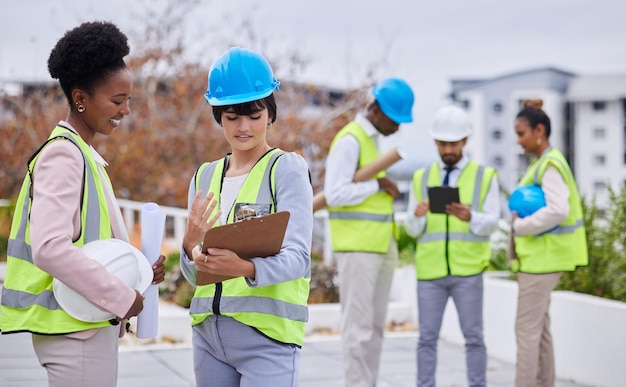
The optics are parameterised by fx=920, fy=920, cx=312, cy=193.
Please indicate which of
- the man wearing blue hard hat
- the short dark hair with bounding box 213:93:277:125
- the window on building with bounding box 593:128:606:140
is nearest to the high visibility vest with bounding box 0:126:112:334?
the short dark hair with bounding box 213:93:277:125

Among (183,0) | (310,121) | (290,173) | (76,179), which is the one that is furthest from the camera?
(183,0)

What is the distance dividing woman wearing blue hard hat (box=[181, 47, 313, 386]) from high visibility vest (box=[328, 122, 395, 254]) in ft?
8.76

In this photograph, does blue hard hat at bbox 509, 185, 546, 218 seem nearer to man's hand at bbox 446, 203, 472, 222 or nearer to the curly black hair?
man's hand at bbox 446, 203, 472, 222

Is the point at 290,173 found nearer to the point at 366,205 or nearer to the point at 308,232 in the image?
the point at 308,232

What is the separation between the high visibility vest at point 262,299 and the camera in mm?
3229

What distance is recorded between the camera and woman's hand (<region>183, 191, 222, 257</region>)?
310 centimetres

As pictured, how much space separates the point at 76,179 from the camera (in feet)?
9.89

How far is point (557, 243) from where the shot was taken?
232 inches

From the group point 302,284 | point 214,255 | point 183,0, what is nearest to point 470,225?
point 302,284

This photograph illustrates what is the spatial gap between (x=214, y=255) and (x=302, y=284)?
17.9 inches

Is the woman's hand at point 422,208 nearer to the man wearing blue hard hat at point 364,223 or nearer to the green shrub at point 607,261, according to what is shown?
the man wearing blue hard hat at point 364,223

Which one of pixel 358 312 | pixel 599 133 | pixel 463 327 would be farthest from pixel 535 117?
pixel 599 133

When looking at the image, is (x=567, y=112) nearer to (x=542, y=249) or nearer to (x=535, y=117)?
(x=535, y=117)

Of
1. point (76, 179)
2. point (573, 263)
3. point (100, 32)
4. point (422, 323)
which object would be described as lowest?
point (422, 323)
